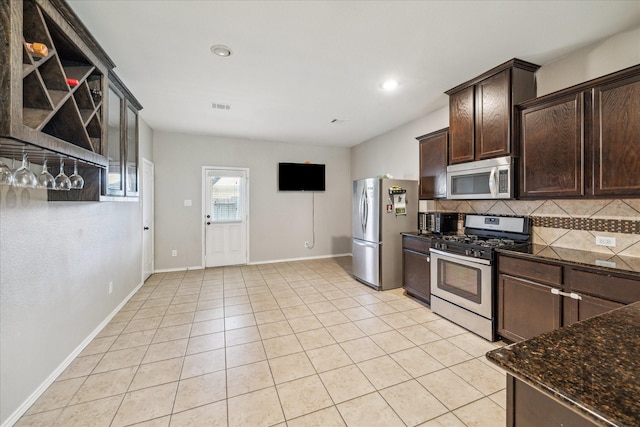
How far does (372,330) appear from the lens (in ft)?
9.46

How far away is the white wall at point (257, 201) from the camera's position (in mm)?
5172

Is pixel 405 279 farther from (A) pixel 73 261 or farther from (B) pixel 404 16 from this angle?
(A) pixel 73 261

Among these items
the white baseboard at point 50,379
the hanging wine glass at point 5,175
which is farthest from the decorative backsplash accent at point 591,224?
the white baseboard at point 50,379

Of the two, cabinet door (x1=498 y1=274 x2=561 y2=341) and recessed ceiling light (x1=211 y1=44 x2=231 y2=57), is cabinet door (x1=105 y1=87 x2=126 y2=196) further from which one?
cabinet door (x1=498 y1=274 x2=561 y2=341)

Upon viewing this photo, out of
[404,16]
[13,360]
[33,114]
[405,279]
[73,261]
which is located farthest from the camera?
[405,279]

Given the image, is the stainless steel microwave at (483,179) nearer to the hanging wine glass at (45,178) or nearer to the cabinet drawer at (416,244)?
the cabinet drawer at (416,244)

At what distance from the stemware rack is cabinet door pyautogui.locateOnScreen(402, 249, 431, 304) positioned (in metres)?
3.54

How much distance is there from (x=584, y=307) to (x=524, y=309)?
1.41ft

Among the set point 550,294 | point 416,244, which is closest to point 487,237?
point 416,244

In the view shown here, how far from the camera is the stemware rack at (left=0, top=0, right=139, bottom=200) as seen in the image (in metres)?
1.27

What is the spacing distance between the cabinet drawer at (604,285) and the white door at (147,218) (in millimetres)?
5390

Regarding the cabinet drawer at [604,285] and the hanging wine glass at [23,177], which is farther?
the cabinet drawer at [604,285]

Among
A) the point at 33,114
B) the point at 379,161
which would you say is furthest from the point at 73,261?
the point at 379,161

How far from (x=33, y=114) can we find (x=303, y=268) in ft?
14.8
